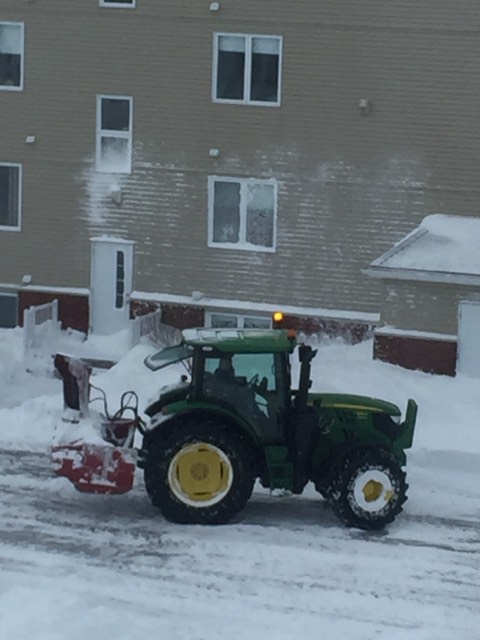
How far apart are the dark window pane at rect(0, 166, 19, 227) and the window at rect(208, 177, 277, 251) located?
396 centimetres

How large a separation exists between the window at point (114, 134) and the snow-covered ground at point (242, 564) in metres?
9.51

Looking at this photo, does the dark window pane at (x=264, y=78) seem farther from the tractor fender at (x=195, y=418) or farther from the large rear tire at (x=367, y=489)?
the large rear tire at (x=367, y=489)

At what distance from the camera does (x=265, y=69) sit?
25594 millimetres

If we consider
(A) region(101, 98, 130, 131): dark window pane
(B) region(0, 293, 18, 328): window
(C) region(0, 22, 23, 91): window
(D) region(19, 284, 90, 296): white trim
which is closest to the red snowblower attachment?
(D) region(19, 284, 90, 296): white trim

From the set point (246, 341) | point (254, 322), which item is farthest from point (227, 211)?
point (246, 341)

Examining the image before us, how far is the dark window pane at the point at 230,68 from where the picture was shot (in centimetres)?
2569

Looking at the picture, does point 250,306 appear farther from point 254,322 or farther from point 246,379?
point 246,379

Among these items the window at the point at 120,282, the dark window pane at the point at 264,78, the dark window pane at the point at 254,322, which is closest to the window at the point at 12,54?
the window at the point at 120,282

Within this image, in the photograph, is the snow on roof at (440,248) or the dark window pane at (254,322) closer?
the snow on roof at (440,248)

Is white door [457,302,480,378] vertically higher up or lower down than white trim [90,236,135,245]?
lower down

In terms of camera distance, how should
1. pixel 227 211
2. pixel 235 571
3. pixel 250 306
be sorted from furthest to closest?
pixel 227 211
pixel 250 306
pixel 235 571

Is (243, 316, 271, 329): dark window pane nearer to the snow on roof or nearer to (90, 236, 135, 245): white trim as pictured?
(90, 236, 135, 245): white trim

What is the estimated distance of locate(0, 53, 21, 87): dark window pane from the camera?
26703 mm

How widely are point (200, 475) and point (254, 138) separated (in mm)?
12521
